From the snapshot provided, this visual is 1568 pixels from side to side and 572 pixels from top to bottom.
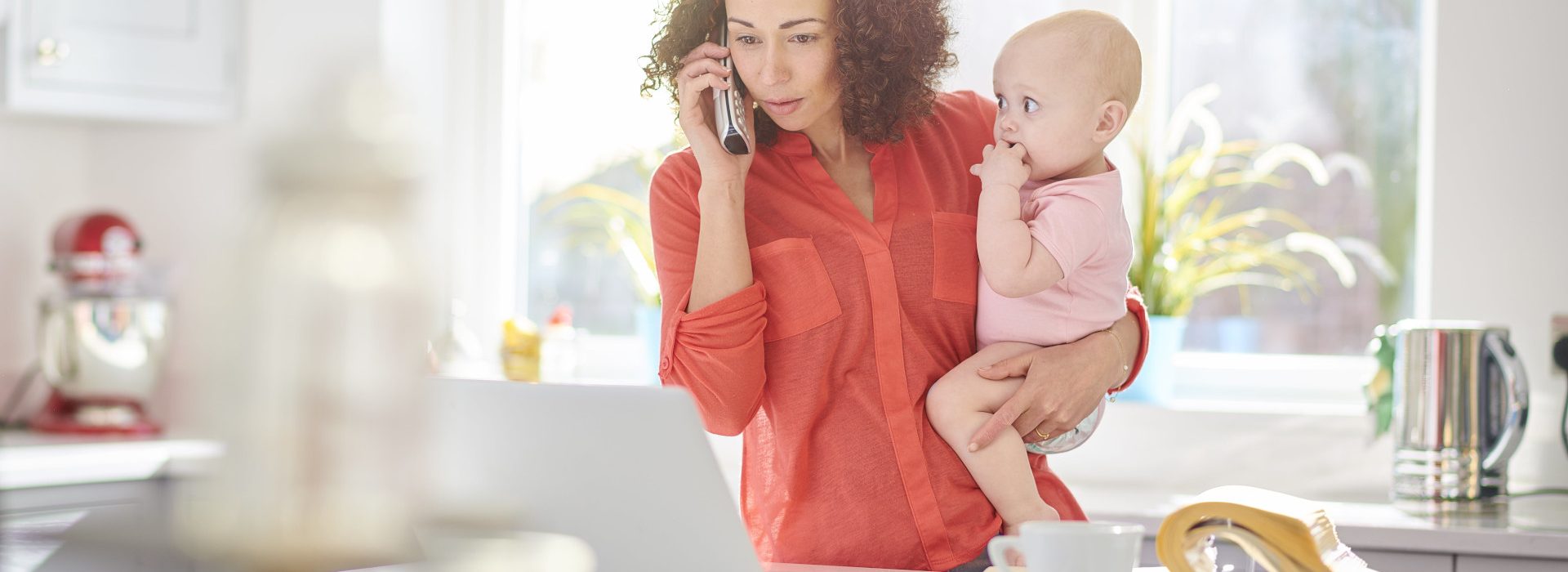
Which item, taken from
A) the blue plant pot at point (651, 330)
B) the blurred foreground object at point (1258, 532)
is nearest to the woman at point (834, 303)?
the blurred foreground object at point (1258, 532)

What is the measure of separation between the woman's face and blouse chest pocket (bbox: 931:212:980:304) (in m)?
0.18

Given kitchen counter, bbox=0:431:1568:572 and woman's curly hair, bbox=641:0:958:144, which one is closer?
woman's curly hair, bbox=641:0:958:144

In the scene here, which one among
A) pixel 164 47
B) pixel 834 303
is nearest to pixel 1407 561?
pixel 834 303

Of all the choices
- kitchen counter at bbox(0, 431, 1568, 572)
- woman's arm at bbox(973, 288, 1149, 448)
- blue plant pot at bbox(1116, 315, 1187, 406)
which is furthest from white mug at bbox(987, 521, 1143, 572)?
blue plant pot at bbox(1116, 315, 1187, 406)

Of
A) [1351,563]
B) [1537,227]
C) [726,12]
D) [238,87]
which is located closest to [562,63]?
[726,12]

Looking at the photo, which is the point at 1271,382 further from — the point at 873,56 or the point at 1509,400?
the point at 873,56

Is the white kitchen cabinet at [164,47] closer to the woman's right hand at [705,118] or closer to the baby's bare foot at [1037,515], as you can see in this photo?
the woman's right hand at [705,118]

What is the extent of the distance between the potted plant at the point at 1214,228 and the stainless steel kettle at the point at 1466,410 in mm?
480

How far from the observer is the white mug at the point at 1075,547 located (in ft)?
2.38

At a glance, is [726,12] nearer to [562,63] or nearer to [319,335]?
[319,335]

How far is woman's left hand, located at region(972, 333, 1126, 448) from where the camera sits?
1.20 m

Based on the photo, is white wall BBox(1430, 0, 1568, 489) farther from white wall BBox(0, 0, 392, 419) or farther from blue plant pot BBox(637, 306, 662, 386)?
white wall BBox(0, 0, 392, 419)

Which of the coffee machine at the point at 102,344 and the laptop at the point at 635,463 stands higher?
the coffee machine at the point at 102,344

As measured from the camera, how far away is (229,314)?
0.12m
